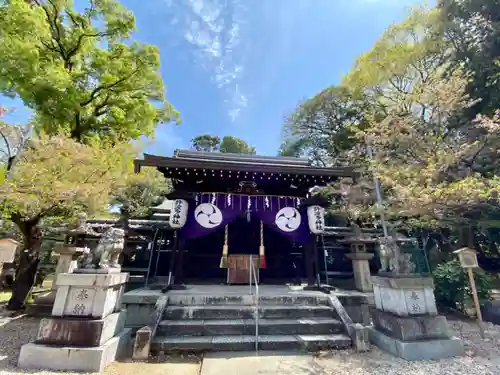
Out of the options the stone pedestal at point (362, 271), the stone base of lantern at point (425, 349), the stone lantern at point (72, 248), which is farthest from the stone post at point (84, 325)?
the stone pedestal at point (362, 271)

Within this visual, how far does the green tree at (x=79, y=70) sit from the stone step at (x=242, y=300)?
24.0 feet

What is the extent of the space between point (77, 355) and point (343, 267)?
28.9 ft

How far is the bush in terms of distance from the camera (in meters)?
7.65

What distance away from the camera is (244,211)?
26.1ft

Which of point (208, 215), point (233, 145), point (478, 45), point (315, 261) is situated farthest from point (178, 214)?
point (233, 145)

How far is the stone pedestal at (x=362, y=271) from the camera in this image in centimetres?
841

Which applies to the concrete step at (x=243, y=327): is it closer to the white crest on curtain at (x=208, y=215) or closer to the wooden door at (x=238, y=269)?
the white crest on curtain at (x=208, y=215)

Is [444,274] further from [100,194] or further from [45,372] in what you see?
[100,194]

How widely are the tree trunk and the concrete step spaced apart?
261 inches

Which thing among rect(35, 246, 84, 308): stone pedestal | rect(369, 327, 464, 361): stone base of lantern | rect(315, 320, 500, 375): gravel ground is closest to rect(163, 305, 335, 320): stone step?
rect(315, 320, 500, 375): gravel ground

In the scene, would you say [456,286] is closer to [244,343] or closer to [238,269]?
[238,269]

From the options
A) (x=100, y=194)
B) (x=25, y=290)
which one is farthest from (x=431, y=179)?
(x=25, y=290)

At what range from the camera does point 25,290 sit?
851 centimetres

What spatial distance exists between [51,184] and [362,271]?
383 inches
